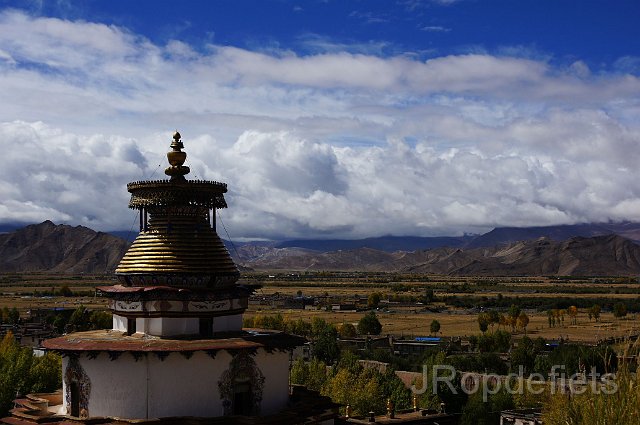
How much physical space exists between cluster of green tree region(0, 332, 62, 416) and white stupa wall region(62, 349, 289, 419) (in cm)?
1595

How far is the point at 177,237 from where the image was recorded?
21.6 m

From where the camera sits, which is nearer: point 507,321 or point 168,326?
point 168,326

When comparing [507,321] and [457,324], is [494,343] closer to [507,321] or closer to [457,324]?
[507,321]

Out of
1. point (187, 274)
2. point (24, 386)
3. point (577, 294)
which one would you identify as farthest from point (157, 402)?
point (577, 294)

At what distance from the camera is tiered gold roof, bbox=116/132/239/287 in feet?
68.8

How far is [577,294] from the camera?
17438cm

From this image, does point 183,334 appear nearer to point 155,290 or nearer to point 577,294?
point 155,290

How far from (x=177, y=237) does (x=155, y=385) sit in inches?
170

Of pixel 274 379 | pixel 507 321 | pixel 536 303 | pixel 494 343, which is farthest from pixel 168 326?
pixel 536 303

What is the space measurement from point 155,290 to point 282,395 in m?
4.71

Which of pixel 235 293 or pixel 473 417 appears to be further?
pixel 473 417

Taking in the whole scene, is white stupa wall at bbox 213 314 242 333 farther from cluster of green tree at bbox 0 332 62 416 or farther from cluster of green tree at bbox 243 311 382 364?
cluster of green tree at bbox 243 311 382 364

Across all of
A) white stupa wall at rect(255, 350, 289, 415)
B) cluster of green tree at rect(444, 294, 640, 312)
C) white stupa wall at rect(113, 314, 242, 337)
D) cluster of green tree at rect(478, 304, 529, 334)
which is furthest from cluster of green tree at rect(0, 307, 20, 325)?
cluster of green tree at rect(444, 294, 640, 312)

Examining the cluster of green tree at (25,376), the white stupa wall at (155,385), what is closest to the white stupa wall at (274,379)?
the white stupa wall at (155,385)
